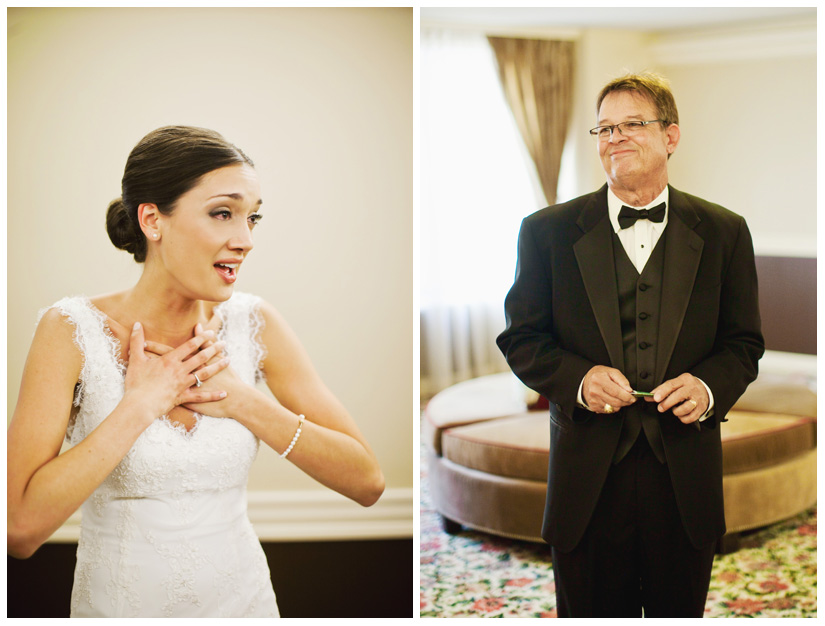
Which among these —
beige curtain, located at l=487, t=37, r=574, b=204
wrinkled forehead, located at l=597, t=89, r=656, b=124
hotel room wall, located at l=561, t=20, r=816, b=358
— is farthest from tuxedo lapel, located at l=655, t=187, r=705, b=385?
beige curtain, located at l=487, t=37, r=574, b=204

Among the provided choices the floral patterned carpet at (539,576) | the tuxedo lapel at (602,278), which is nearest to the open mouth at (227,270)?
the tuxedo lapel at (602,278)

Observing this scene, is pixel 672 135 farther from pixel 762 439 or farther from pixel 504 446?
pixel 762 439

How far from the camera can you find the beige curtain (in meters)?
3.89

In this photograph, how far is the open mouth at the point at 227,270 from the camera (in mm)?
1755

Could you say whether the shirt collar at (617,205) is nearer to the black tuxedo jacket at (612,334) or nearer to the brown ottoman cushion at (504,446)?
the black tuxedo jacket at (612,334)

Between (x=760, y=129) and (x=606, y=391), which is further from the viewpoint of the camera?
(x=760, y=129)

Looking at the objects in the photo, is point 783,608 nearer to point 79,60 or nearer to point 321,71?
point 321,71

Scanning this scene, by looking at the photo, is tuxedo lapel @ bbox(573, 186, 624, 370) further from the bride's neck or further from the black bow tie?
the bride's neck

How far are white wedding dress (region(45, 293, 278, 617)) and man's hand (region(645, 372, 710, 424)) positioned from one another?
3.27 ft

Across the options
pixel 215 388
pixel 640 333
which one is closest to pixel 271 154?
pixel 215 388

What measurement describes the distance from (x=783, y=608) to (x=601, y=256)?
149 centimetres

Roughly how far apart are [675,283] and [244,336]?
108 cm

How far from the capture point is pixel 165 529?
1.71 meters

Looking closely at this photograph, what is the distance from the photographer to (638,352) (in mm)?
1725
